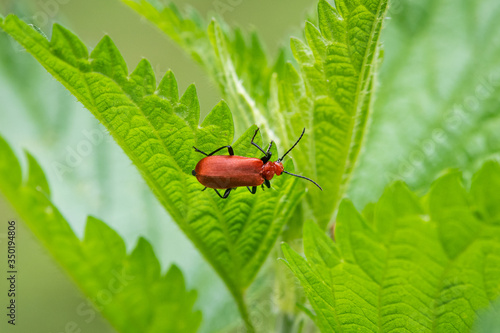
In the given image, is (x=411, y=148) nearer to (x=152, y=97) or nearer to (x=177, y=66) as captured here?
(x=152, y=97)

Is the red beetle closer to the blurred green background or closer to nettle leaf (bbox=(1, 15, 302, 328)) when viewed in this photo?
nettle leaf (bbox=(1, 15, 302, 328))

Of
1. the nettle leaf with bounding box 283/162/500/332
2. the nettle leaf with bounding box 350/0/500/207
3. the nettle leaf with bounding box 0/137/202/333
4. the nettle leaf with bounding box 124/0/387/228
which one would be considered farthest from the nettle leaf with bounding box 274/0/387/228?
the nettle leaf with bounding box 350/0/500/207

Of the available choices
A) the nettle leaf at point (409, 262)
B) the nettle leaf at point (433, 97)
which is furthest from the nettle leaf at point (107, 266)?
the nettle leaf at point (433, 97)

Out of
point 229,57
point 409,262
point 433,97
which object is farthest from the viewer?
point 433,97

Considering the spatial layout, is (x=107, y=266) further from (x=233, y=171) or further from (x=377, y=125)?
(x=377, y=125)

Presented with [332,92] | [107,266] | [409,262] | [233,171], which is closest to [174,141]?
[233,171]

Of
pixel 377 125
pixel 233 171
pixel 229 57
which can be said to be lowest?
pixel 233 171
